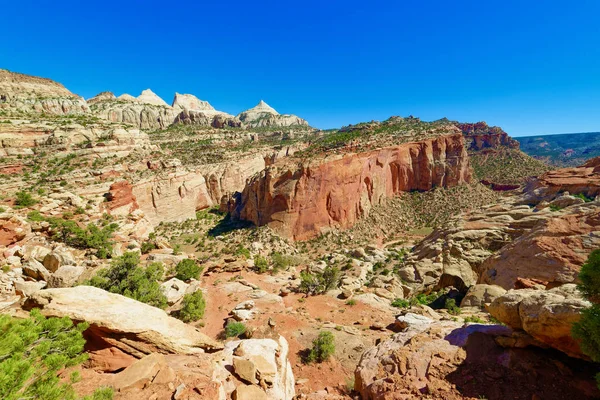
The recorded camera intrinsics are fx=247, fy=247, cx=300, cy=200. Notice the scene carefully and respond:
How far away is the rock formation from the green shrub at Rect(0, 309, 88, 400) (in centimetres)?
14391

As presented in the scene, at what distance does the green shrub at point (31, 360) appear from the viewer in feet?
13.4

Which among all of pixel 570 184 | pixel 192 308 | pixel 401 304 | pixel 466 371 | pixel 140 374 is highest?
pixel 570 184

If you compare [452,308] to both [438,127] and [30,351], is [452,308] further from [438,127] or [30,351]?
[438,127]

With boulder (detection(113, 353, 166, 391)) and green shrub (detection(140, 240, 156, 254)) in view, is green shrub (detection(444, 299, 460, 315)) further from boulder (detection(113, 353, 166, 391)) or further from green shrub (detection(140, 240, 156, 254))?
green shrub (detection(140, 240, 156, 254))

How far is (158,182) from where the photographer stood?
149 feet

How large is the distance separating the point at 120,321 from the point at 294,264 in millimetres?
24889

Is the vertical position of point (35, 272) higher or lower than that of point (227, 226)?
higher

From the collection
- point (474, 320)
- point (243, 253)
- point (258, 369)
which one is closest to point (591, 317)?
point (258, 369)

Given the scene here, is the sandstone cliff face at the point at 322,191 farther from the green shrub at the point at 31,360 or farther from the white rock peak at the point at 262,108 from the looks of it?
the white rock peak at the point at 262,108

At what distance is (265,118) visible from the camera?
153000 mm

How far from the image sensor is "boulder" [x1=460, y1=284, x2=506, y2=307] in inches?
659

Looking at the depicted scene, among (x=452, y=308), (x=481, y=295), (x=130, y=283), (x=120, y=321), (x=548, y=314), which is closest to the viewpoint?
(x=548, y=314)

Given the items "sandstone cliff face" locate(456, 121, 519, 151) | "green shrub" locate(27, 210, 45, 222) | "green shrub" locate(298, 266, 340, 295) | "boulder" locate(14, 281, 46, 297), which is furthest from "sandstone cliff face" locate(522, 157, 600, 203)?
"sandstone cliff face" locate(456, 121, 519, 151)

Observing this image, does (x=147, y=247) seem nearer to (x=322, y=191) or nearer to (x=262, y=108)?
(x=322, y=191)
